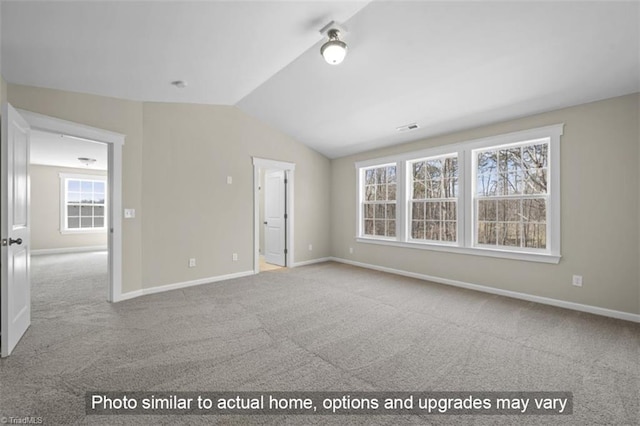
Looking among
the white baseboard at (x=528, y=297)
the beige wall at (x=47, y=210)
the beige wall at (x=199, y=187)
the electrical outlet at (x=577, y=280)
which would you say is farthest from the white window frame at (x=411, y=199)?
the beige wall at (x=47, y=210)

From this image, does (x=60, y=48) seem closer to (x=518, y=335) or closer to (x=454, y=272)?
(x=518, y=335)

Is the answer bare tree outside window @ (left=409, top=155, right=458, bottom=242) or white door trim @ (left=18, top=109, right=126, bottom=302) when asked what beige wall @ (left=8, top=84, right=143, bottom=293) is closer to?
white door trim @ (left=18, top=109, right=126, bottom=302)

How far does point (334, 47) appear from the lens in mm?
2682

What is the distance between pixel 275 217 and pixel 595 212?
502 centimetres

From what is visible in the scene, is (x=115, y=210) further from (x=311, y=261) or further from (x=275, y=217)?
(x=311, y=261)

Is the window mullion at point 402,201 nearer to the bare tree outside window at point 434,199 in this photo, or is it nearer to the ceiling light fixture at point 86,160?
the bare tree outside window at point 434,199

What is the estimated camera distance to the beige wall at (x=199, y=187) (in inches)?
165

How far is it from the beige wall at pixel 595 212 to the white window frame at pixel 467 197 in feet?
0.28

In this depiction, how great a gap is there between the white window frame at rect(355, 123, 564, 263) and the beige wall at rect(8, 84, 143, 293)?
3.85m

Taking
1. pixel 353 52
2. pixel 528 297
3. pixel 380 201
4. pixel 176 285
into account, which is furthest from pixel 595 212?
pixel 176 285

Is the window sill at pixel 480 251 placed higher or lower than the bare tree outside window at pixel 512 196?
lower

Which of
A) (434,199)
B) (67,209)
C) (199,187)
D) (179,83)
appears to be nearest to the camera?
(179,83)

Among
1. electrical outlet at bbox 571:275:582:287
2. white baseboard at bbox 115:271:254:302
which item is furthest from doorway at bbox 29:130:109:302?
electrical outlet at bbox 571:275:582:287

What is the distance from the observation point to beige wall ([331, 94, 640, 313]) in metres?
3.11
